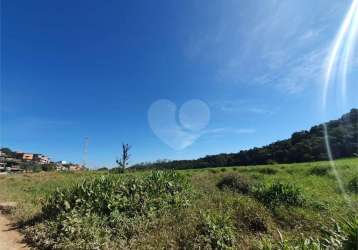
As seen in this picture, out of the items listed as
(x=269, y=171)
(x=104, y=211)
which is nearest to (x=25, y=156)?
(x=269, y=171)

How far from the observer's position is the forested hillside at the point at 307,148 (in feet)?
121

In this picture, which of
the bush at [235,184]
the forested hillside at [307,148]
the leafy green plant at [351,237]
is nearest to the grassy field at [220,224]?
the leafy green plant at [351,237]

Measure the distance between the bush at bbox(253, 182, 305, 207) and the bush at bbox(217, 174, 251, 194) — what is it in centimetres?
173

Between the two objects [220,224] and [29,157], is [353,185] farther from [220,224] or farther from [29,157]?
[29,157]

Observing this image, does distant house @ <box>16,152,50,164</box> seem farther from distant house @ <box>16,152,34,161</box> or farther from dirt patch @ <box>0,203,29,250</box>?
dirt patch @ <box>0,203,29,250</box>

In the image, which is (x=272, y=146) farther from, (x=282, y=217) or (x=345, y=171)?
(x=282, y=217)

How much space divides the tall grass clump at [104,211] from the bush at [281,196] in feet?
9.86

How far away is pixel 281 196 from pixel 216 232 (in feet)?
16.3

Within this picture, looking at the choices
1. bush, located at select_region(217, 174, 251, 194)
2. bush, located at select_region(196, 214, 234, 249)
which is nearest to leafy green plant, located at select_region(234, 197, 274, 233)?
bush, located at select_region(196, 214, 234, 249)

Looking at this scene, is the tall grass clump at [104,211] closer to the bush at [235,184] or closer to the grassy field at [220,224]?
the grassy field at [220,224]

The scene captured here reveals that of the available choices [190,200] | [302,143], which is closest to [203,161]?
[302,143]

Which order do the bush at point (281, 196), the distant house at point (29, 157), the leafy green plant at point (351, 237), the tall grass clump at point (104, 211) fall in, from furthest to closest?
1. the distant house at point (29, 157)
2. the bush at point (281, 196)
3. the tall grass clump at point (104, 211)
4. the leafy green plant at point (351, 237)

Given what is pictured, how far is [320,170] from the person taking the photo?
21031 millimetres

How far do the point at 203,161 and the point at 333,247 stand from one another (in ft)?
166
